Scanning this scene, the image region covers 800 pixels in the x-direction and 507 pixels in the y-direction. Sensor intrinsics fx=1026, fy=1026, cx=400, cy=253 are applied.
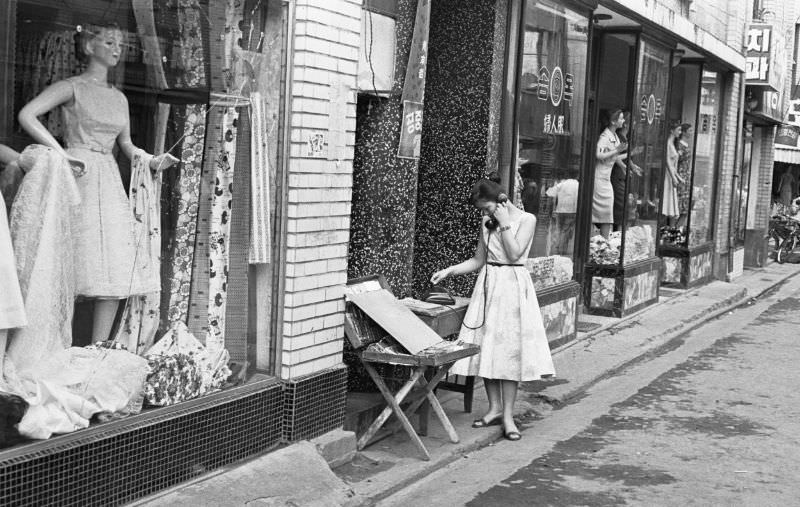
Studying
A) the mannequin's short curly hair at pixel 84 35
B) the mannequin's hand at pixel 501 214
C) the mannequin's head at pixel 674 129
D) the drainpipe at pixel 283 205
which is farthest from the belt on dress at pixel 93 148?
the mannequin's head at pixel 674 129

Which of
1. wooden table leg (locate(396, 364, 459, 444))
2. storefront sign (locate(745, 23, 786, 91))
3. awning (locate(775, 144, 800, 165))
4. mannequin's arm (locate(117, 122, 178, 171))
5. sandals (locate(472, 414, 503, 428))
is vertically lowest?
sandals (locate(472, 414, 503, 428))

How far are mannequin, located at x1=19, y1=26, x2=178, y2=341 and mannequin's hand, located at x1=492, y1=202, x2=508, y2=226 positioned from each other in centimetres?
265

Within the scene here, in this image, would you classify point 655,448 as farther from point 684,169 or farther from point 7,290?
point 684,169

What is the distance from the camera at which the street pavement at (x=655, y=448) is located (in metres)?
6.11

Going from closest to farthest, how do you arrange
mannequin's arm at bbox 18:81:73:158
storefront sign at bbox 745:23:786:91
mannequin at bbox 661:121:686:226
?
mannequin's arm at bbox 18:81:73:158
mannequin at bbox 661:121:686:226
storefront sign at bbox 745:23:786:91

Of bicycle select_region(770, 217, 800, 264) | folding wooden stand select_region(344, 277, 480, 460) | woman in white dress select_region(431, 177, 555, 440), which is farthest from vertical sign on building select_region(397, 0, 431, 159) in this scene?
bicycle select_region(770, 217, 800, 264)

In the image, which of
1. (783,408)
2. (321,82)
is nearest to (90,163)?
(321,82)

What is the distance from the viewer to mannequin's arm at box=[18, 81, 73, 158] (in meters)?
4.87

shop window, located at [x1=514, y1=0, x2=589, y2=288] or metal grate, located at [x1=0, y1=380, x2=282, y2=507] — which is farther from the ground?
shop window, located at [x1=514, y1=0, x2=589, y2=288]

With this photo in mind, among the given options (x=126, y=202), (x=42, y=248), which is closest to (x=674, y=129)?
(x=126, y=202)

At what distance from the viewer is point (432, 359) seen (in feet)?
21.0

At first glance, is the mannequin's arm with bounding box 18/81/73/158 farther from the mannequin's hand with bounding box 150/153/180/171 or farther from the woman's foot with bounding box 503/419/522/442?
the woman's foot with bounding box 503/419/522/442

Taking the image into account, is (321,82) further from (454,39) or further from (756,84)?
(756,84)

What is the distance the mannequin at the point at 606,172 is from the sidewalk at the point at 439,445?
1.28 metres
